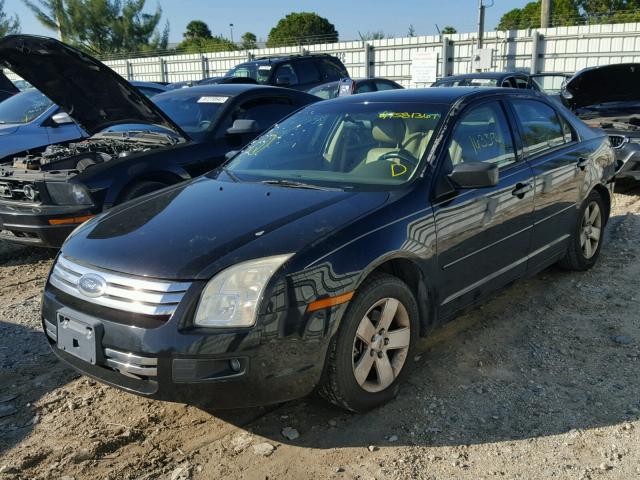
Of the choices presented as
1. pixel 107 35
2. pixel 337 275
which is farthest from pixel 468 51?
pixel 107 35

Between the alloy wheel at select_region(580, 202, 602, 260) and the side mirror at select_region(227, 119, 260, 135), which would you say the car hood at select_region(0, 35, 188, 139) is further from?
the alloy wheel at select_region(580, 202, 602, 260)

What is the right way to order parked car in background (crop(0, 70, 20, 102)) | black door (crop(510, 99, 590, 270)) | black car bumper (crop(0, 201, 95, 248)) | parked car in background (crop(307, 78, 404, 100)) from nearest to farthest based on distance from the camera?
black door (crop(510, 99, 590, 270)), black car bumper (crop(0, 201, 95, 248)), parked car in background (crop(0, 70, 20, 102)), parked car in background (crop(307, 78, 404, 100))

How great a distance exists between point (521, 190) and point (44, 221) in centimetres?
387

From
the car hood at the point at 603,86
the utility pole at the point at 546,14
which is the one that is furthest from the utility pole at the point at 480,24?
the car hood at the point at 603,86

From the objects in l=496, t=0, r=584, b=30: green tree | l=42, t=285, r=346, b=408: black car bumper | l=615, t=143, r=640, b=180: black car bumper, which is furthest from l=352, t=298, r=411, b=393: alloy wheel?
l=496, t=0, r=584, b=30: green tree

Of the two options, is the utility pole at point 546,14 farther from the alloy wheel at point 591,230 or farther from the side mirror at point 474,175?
the side mirror at point 474,175


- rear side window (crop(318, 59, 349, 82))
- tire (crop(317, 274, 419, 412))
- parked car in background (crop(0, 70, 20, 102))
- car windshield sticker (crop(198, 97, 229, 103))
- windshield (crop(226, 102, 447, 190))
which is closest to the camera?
tire (crop(317, 274, 419, 412))

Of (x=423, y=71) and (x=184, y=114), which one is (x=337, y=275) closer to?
(x=184, y=114)

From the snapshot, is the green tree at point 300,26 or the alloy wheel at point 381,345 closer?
the alloy wheel at point 381,345

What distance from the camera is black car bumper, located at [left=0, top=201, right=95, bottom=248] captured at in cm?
515

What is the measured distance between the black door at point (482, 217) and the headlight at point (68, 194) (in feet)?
10.5

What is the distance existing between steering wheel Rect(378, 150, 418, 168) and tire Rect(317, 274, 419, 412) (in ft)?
2.56

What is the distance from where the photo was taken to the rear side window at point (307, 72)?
13828 mm

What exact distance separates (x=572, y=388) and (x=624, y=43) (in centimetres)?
1736
